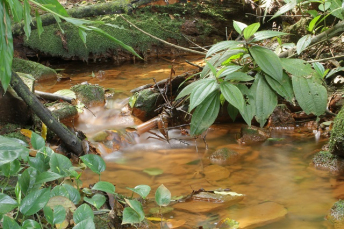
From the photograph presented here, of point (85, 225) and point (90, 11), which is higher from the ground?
point (90, 11)

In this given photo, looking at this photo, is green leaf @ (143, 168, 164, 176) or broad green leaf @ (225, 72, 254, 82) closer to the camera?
broad green leaf @ (225, 72, 254, 82)

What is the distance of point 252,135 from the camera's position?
3.33 metres

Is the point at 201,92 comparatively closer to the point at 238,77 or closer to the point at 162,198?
the point at 238,77

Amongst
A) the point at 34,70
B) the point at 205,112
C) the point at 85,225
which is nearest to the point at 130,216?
the point at 85,225

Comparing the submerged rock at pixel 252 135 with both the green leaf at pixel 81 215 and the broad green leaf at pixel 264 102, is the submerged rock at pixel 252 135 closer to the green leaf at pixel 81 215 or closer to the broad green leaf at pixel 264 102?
the broad green leaf at pixel 264 102

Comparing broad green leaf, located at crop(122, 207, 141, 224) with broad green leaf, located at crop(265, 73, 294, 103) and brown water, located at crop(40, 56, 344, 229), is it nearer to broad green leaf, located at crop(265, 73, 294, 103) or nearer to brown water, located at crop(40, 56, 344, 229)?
brown water, located at crop(40, 56, 344, 229)

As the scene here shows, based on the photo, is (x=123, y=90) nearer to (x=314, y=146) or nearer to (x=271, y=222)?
(x=314, y=146)

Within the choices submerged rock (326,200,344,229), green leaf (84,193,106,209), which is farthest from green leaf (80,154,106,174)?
submerged rock (326,200,344,229)

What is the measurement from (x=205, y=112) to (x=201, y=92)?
0.12 meters

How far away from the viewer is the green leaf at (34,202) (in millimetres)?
1170

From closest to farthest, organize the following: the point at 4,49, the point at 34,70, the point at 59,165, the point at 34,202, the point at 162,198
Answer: the point at 4,49, the point at 34,202, the point at 59,165, the point at 162,198, the point at 34,70

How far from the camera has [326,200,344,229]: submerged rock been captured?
181 centimetres

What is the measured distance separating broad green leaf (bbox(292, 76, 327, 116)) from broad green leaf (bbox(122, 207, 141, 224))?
990 mm

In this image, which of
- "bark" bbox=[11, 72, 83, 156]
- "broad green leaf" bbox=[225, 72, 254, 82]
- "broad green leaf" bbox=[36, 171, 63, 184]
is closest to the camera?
"broad green leaf" bbox=[36, 171, 63, 184]
